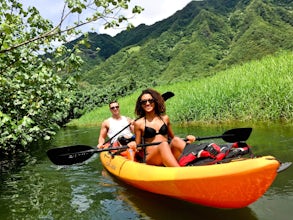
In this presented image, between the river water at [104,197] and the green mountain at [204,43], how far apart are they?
4701 cm

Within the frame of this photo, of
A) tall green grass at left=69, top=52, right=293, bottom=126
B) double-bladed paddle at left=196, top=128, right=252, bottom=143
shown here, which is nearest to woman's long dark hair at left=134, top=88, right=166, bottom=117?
double-bladed paddle at left=196, top=128, right=252, bottom=143

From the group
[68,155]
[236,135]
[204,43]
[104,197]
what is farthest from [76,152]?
[204,43]

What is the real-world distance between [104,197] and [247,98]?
19.2ft

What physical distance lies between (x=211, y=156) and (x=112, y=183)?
2211 mm

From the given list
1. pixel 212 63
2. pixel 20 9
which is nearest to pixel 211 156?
pixel 20 9

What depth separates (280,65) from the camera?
9.90 meters

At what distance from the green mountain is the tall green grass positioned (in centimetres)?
4212

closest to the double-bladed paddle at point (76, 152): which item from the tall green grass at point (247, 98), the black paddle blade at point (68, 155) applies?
the black paddle blade at point (68, 155)

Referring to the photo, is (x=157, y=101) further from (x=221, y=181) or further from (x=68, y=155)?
(x=221, y=181)

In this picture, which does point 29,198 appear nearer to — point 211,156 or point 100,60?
point 211,156

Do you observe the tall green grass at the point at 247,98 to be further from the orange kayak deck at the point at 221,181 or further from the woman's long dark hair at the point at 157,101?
the orange kayak deck at the point at 221,181

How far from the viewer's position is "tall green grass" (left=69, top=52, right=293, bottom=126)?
830 centimetres

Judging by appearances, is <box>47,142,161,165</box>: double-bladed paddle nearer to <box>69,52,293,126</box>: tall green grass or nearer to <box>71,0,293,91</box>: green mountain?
<box>69,52,293,126</box>: tall green grass

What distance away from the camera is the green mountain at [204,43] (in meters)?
62.9
